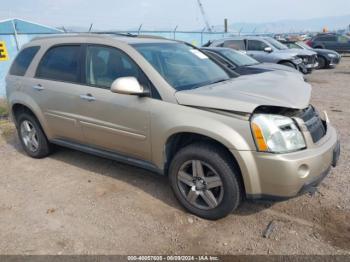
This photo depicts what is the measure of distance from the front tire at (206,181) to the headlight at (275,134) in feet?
1.26

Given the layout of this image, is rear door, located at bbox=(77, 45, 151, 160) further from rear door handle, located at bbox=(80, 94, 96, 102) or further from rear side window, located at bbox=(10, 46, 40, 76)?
rear side window, located at bbox=(10, 46, 40, 76)

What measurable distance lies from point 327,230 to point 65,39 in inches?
147

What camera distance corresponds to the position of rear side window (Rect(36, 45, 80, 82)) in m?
4.12

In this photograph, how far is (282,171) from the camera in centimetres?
277

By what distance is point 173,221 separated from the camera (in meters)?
3.32

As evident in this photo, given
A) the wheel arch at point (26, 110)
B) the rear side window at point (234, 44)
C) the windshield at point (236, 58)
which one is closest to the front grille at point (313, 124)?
the wheel arch at point (26, 110)

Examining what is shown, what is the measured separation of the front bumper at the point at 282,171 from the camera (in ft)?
9.09

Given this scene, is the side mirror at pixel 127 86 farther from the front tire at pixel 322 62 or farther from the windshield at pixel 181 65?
the front tire at pixel 322 62

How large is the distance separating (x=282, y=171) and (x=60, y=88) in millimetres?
2898

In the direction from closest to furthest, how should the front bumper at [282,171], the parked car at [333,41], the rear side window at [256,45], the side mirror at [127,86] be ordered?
the front bumper at [282,171], the side mirror at [127,86], the rear side window at [256,45], the parked car at [333,41]

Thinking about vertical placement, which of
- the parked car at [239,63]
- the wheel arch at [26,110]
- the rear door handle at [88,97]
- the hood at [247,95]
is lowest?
the parked car at [239,63]

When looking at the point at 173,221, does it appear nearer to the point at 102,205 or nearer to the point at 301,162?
the point at 102,205

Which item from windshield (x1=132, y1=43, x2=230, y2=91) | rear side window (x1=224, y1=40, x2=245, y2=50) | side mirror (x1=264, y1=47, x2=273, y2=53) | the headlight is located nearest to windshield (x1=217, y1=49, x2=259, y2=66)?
side mirror (x1=264, y1=47, x2=273, y2=53)

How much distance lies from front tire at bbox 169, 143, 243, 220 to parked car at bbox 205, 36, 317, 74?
33.5 ft
